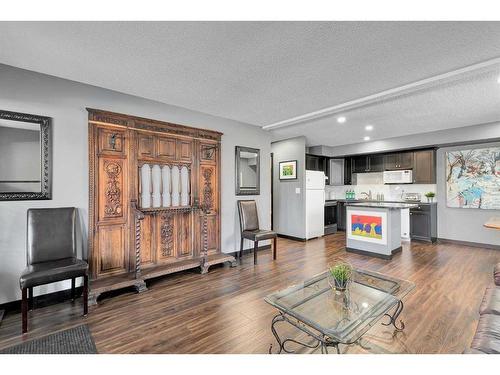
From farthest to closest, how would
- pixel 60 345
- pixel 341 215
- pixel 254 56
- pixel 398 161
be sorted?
pixel 341 215 < pixel 398 161 < pixel 254 56 < pixel 60 345

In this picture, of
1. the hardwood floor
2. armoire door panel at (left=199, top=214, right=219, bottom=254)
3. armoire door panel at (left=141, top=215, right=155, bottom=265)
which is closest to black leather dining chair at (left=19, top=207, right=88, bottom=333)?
the hardwood floor

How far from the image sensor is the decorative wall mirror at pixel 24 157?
2400mm

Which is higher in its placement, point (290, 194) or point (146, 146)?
point (146, 146)

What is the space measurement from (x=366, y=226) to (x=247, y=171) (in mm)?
2474

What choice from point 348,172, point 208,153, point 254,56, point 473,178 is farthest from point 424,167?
point 254,56

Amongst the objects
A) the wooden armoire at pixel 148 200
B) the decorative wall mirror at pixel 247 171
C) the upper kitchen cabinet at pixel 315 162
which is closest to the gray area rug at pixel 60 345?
the wooden armoire at pixel 148 200

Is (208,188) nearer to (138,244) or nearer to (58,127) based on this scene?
(138,244)

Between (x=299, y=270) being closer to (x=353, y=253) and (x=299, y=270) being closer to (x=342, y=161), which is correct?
(x=353, y=253)

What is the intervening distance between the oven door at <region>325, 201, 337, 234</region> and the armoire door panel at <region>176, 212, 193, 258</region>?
4061mm

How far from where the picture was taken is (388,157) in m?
6.27

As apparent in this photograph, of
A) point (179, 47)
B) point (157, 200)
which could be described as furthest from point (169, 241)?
point (179, 47)

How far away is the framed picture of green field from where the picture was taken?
5.52 metres

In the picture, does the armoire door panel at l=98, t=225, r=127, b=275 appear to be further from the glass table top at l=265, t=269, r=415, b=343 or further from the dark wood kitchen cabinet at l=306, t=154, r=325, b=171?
the dark wood kitchen cabinet at l=306, t=154, r=325, b=171

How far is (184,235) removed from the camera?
12.0 ft
